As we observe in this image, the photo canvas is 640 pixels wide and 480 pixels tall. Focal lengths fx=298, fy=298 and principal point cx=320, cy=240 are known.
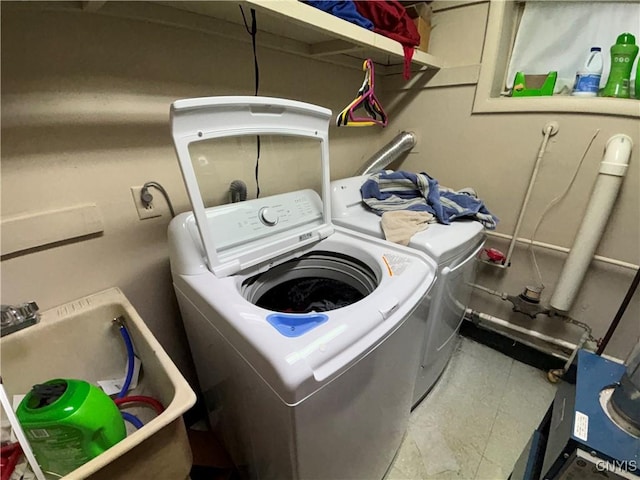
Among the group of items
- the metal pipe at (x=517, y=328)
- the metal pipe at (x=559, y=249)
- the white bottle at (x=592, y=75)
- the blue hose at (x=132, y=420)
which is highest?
the white bottle at (x=592, y=75)

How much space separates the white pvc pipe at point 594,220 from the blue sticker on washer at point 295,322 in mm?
1554

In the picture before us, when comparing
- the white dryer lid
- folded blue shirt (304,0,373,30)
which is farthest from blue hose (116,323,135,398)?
folded blue shirt (304,0,373,30)

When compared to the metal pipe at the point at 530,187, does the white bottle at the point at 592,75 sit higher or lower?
higher

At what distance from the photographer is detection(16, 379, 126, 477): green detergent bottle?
2.15ft

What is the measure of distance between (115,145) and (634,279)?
2.32 metres

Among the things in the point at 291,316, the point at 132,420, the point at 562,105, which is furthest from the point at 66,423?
the point at 562,105

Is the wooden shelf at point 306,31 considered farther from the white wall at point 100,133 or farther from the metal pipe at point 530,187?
the metal pipe at point 530,187

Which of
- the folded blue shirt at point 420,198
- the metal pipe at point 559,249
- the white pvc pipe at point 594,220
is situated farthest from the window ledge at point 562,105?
the metal pipe at point 559,249

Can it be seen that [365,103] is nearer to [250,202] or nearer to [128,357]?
[250,202]

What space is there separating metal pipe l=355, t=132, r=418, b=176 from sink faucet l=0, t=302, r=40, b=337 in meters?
1.55

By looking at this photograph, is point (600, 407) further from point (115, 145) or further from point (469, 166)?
point (115, 145)

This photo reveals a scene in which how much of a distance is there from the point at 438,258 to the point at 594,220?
103 centimetres

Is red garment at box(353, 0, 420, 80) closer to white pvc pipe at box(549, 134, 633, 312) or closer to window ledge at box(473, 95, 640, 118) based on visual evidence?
window ledge at box(473, 95, 640, 118)

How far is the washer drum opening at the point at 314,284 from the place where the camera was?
1.23m
